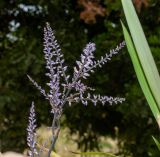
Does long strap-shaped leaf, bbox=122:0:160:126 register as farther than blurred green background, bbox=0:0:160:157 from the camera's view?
No

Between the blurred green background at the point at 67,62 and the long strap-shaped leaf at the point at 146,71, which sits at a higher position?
the blurred green background at the point at 67,62

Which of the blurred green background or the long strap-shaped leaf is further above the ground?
the blurred green background

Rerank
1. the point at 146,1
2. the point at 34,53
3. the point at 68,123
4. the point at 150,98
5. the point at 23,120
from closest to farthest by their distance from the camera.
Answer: the point at 150,98
the point at 146,1
the point at 34,53
the point at 23,120
the point at 68,123

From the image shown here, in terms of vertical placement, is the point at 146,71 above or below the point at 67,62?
below

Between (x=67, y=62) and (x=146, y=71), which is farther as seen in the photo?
(x=67, y=62)

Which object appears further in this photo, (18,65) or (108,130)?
(108,130)

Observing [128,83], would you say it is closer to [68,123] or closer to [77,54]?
[77,54]

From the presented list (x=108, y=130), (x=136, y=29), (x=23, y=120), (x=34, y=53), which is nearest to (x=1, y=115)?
(x=23, y=120)

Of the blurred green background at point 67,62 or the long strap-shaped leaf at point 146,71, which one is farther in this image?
the blurred green background at point 67,62
